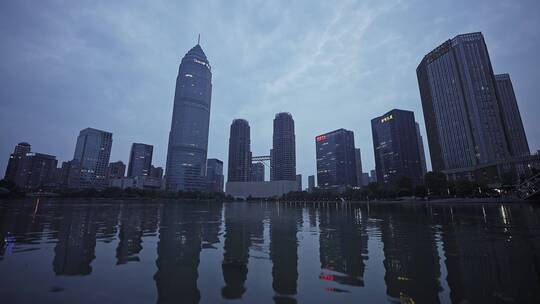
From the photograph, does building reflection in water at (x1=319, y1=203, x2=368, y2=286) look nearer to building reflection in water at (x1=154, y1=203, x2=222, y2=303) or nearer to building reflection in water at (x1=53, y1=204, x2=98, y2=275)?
building reflection in water at (x1=154, y1=203, x2=222, y2=303)

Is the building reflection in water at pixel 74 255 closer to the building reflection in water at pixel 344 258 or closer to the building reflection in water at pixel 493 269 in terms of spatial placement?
the building reflection in water at pixel 344 258

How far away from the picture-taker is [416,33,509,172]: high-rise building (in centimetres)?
16212

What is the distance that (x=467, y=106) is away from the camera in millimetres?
173125

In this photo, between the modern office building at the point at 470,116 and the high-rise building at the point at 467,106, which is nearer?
the modern office building at the point at 470,116

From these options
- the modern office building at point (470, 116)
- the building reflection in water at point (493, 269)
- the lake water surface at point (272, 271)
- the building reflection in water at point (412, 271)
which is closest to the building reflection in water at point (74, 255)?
the lake water surface at point (272, 271)

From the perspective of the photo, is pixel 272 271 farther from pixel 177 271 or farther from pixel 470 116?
pixel 470 116

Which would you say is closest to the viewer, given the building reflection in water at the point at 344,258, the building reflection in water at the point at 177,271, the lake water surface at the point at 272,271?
the lake water surface at the point at 272,271

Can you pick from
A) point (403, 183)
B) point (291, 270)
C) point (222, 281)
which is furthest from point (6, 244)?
point (403, 183)

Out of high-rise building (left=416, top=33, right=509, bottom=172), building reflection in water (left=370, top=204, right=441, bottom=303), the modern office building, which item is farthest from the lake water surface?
high-rise building (left=416, top=33, right=509, bottom=172)

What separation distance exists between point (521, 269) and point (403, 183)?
171 meters

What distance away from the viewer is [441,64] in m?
195

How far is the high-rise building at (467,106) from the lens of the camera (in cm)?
16212

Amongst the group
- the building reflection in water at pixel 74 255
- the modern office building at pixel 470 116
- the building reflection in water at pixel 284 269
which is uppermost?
the modern office building at pixel 470 116

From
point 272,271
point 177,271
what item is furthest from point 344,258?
point 177,271
